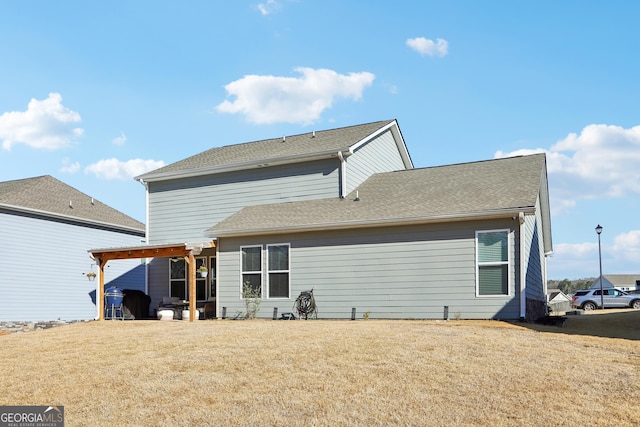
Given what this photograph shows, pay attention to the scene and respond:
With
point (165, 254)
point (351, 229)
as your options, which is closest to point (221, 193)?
point (165, 254)

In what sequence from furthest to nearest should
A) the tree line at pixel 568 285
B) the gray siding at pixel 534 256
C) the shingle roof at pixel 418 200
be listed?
the tree line at pixel 568 285 < the gray siding at pixel 534 256 < the shingle roof at pixel 418 200

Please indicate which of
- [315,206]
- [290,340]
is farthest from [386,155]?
[290,340]

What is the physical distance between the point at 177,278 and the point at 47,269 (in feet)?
17.0

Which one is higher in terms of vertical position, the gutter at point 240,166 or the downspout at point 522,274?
the gutter at point 240,166

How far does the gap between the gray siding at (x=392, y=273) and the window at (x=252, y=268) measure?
0.77 feet

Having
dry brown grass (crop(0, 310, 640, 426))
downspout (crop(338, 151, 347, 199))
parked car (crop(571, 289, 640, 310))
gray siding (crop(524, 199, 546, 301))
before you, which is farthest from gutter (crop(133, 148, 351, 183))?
parked car (crop(571, 289, 640, 310))

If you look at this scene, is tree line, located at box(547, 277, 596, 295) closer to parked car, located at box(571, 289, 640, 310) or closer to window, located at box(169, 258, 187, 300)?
parked car, located at box(571, 289, 640, 310)

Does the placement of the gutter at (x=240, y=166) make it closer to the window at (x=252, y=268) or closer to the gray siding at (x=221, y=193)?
the gray siding at (x=221, y=193)

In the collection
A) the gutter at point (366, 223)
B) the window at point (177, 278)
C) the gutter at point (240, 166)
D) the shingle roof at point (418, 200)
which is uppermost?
the gutter at point (240, 166)

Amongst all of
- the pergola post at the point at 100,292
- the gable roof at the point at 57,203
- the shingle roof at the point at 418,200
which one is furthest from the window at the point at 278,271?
the gable roof at the point at 57,203

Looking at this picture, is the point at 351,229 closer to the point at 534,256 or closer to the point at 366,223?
the point at 366,223

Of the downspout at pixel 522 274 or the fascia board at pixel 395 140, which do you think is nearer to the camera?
the downspout at pixel 522 274

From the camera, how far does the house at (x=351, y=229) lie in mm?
16625

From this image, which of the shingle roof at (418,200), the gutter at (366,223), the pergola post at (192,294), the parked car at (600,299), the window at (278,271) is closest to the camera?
the gutter at (366,223)
